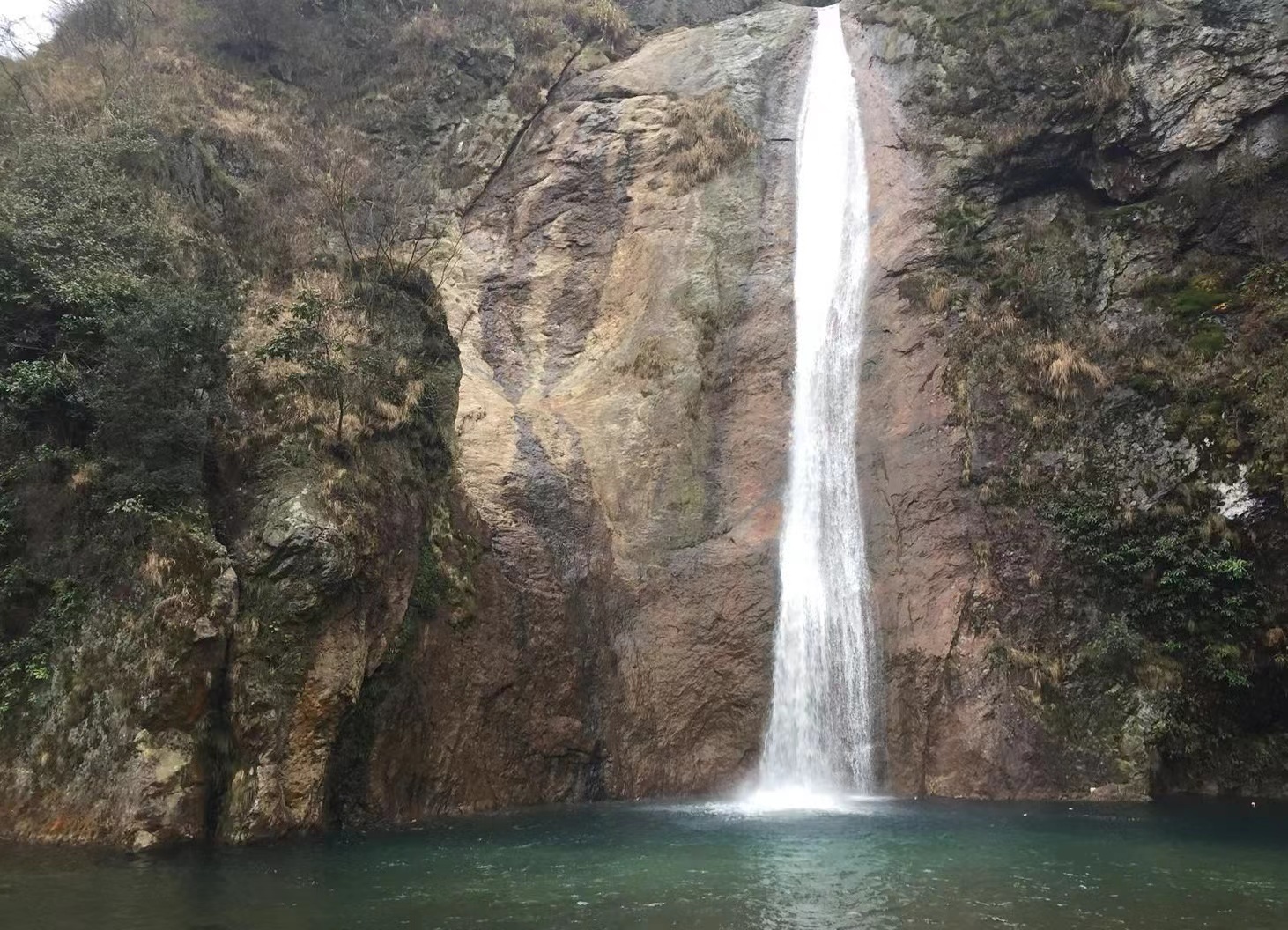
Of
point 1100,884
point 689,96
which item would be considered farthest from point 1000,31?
point 1100,884

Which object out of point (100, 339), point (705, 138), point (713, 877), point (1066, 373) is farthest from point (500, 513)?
point (705, 138)

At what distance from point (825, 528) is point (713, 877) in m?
10.7

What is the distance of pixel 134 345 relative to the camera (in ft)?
49.1

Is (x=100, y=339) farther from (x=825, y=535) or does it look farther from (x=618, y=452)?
(x=825, y=535)

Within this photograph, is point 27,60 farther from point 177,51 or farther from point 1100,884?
point 1100,884

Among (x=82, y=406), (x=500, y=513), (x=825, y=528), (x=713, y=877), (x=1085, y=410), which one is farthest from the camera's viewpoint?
(x=825, y=528)

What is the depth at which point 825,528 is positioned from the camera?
20.5m

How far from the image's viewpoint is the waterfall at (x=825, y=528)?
59.7 ft

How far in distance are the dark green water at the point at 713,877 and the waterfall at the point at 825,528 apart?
3.12 m

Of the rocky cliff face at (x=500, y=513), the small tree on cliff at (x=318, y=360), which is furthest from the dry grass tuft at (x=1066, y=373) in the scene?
the small tree on cliff at (x=318, y=360)

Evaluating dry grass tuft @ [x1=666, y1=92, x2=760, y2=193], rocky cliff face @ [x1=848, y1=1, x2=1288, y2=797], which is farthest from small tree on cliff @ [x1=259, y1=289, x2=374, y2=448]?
dry grass tuft @ [x1=666, y1=92, x2=760, y2=193]

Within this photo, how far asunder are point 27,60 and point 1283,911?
103 ft

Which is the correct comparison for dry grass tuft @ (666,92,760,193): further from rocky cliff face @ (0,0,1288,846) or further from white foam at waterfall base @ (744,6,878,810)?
white foam at waterfall base @ (744,6,878,810)

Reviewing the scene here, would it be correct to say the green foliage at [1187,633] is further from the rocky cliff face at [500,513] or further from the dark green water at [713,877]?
the rocky cliff face at [500,513]
